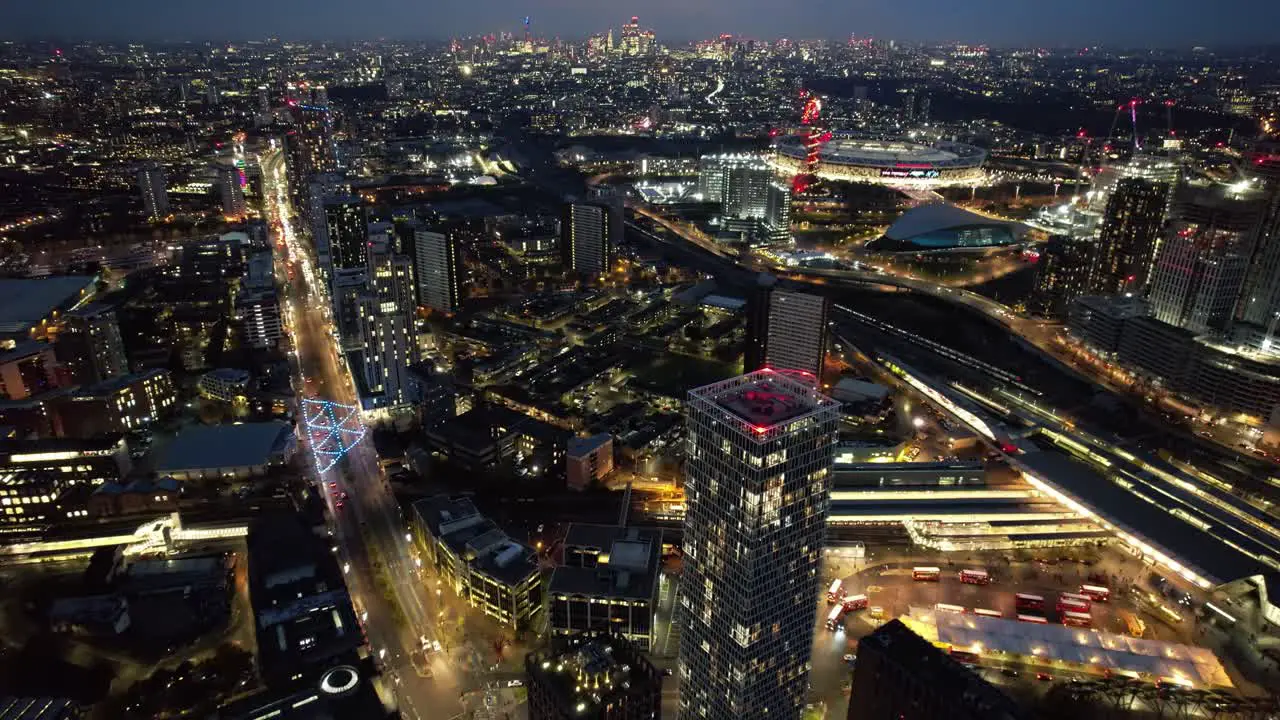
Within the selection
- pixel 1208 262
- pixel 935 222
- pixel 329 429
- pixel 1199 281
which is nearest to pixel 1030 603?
pixel 1199 281

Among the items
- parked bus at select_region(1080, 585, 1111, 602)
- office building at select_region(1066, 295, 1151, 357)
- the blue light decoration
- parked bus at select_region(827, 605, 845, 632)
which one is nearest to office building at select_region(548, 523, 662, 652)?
parked bus at select_region(827, 605, 845, 632)

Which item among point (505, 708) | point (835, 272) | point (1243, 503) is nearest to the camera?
point (505, 708)

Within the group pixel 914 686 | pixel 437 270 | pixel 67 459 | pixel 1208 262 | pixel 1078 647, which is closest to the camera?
pixel 914 686

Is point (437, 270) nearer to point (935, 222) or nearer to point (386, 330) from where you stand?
point (386, 330)

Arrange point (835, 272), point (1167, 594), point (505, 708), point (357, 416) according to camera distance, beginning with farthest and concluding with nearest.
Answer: point (835, 272) → point (357, 416) → point (1167, 594) → point (505, 708)

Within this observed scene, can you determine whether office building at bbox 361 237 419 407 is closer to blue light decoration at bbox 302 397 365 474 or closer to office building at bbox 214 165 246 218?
blue light decoration at bbox 302 397 365 474

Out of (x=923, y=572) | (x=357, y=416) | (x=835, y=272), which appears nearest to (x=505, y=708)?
(x=923, y=572)

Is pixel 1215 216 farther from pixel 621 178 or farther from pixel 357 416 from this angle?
pixel 621 178
